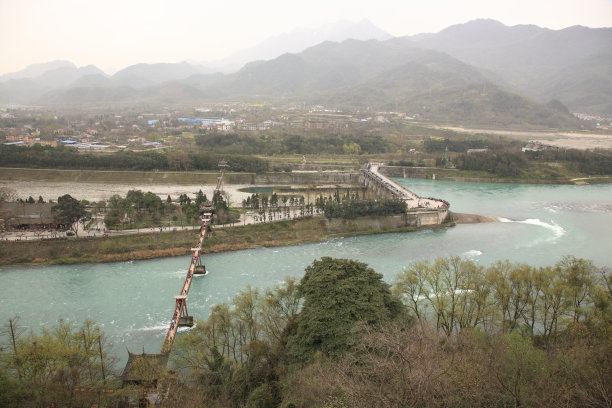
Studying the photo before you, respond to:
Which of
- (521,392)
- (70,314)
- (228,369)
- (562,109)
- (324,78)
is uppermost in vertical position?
(324,78)

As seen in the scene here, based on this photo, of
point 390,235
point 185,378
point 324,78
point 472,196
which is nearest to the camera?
point 185,378

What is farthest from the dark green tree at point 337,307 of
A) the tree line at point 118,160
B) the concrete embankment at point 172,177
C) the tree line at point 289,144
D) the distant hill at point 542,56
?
the distant hill at point 542,56

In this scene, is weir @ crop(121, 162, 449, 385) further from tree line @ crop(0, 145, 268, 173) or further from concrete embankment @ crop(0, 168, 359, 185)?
tree line @ crop(0, 145, 268, 173)

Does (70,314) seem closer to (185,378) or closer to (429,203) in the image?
(185,378)

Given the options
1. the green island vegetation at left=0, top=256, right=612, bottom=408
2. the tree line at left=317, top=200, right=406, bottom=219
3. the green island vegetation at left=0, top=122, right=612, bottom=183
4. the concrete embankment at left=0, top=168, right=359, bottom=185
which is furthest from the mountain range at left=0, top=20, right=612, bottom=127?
the green island vegetation at left=0, top=256, right=612, bottom=408

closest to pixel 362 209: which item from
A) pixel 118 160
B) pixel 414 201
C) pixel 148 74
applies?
pixel 414 201

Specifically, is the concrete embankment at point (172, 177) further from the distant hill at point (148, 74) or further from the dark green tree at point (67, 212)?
the distant hill at point (148, 74)

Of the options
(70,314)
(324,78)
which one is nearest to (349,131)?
(70,314)

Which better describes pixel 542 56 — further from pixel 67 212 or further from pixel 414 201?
pixel 67 212
